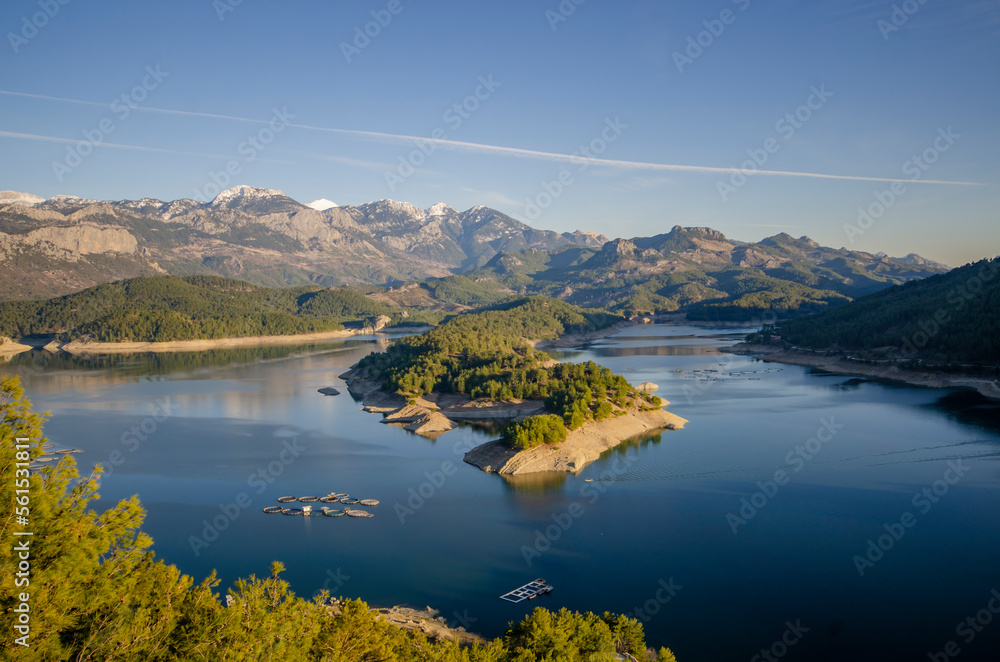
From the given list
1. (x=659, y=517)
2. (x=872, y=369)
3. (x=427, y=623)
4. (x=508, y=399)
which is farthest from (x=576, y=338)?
(x=427, y=623)

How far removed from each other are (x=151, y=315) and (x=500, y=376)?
10851 centimetres

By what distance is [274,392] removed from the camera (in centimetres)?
8200

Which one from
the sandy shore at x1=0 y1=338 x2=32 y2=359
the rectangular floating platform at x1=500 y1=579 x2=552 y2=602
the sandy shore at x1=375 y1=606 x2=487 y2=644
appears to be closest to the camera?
the sandy shore at x1=375 y1=606 x2=487 y2=644

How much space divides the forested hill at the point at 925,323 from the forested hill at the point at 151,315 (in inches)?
4741

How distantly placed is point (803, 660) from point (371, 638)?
15568mm

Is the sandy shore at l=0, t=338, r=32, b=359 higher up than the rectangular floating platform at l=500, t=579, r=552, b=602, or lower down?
higher up

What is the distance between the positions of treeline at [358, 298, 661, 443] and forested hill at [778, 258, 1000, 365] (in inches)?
1697

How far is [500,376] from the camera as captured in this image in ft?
230

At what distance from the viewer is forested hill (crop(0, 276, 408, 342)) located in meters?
139

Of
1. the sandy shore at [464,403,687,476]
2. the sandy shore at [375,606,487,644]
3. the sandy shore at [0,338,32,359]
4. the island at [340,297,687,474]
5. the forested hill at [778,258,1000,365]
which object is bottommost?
the sandy shore at [375,606,487,644]

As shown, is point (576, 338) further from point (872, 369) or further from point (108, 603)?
point (108, 603)

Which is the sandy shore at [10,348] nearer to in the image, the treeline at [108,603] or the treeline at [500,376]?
the treeline at [500,376]

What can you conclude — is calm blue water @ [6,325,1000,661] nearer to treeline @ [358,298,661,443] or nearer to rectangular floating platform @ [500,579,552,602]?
rectangular floating platform @ [500,579,552,602]

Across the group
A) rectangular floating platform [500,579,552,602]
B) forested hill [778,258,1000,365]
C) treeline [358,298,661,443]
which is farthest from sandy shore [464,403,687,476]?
forested hill [778,258,1000,365]
